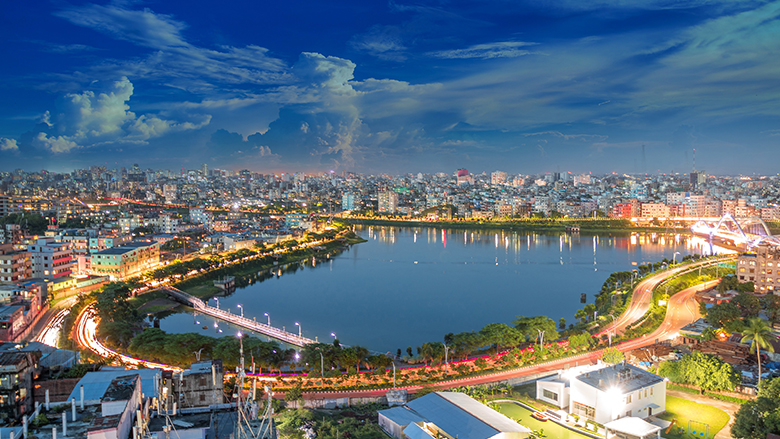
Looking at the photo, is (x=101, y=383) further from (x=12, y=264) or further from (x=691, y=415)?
(x=12, y=264)

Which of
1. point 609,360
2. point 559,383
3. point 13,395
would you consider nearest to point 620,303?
point 609,360

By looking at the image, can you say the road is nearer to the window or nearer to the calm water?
the window

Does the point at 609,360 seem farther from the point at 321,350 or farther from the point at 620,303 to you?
the point at 620,303

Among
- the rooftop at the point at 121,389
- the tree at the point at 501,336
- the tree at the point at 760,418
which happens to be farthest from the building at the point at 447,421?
the rooftop at the point at 121,389

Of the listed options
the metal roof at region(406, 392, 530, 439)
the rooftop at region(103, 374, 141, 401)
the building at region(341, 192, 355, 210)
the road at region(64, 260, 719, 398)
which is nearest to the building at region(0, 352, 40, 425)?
the rooftop at region(103, 374, 141, 401)

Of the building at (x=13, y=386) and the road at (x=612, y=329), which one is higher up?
the building at (x=13, y=386)

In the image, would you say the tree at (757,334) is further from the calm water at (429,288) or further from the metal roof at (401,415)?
the metal roof at (401,415)
